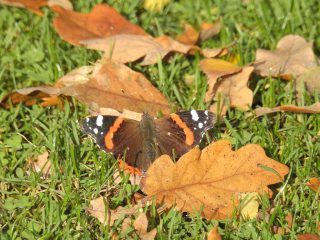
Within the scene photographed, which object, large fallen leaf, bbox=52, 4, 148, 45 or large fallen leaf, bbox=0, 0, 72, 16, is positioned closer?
large fallen leaf, bbox=52, 4, 148, 45

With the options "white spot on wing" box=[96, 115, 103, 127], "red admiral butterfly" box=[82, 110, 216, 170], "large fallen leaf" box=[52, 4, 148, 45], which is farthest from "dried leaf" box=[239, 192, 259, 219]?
"large fallen leaf" box=[52, 4, 148, 45]

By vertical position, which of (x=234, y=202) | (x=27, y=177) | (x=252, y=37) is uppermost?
(x=252, y=37)

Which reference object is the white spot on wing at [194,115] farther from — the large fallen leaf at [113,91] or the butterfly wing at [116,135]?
the large fallen leaf at [113,91]

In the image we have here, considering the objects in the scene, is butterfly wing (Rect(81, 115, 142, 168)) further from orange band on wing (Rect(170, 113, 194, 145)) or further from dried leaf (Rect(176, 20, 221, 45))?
dried leaf (Rect(176, 20, 221, 45))

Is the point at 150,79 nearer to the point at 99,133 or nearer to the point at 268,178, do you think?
the point at 99,133

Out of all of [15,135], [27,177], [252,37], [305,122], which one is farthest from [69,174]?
[252,37]

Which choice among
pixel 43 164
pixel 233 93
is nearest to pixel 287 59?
pixel 233 93

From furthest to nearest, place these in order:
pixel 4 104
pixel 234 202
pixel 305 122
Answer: pixel 4 104
pixel 305 122
pixel 234 202
